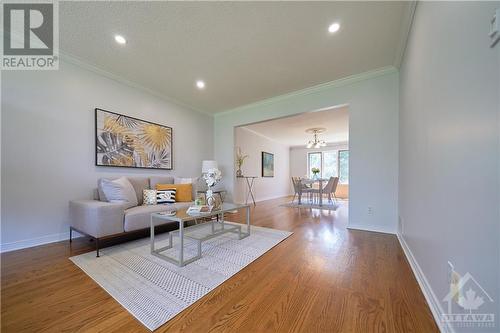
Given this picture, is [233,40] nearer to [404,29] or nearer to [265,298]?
[404,29]

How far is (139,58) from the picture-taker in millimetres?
2660

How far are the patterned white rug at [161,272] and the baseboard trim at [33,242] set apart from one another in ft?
2.74

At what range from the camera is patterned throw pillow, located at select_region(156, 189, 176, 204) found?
10.1 feet

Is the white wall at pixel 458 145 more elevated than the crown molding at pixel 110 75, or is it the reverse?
the crown molding at pixel 110 75

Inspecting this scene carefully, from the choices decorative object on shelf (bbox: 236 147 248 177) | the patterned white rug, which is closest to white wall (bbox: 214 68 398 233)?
the patterned white rug

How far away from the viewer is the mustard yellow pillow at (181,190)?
10.6 ft

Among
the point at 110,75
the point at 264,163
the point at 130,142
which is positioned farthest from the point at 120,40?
the point at 264,163

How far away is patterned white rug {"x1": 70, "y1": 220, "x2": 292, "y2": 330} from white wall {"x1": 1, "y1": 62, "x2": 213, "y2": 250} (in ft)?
3.11

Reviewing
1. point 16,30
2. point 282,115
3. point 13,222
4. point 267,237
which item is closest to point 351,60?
point 282,115

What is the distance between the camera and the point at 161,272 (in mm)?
1712

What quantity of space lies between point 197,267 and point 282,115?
3.21 m

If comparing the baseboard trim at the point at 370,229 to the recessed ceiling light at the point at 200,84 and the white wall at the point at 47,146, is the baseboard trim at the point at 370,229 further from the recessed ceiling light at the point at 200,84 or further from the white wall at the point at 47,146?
the white wall at the point at 47,146

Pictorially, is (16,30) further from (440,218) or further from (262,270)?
(440,218)

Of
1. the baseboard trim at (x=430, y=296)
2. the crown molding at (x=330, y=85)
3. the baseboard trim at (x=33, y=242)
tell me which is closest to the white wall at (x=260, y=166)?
the crown molding at (x=330, y=85)
